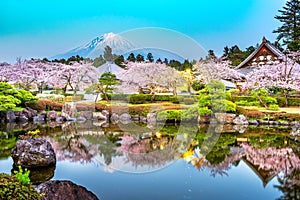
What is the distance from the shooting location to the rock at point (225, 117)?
39.1 feet

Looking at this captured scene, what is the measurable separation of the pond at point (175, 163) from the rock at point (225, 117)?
1.81 metres

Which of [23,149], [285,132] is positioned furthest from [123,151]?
[285,132]

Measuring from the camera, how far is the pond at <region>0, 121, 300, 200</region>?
4523 mm

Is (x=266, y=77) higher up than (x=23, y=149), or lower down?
higher up

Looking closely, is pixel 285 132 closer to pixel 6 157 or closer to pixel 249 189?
pixel 249 189

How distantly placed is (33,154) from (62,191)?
8.50 ft

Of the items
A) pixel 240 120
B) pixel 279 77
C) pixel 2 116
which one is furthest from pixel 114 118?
pixel 279 77

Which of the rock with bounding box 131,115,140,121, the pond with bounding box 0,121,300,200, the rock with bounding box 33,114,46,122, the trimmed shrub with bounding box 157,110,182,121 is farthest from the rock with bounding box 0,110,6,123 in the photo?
the trimmed shrub with bounding box 157,110,182,121

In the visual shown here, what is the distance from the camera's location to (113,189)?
14.9 feet

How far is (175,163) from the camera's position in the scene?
20.1 ft

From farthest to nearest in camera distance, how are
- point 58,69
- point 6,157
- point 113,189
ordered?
point 58,69 → point 6,157 → point 113,189

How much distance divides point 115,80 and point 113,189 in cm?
1216

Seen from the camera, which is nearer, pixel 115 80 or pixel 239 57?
pixel 115 80

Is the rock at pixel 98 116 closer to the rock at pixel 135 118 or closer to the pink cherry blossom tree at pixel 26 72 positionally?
the rock at pixel 135 118
